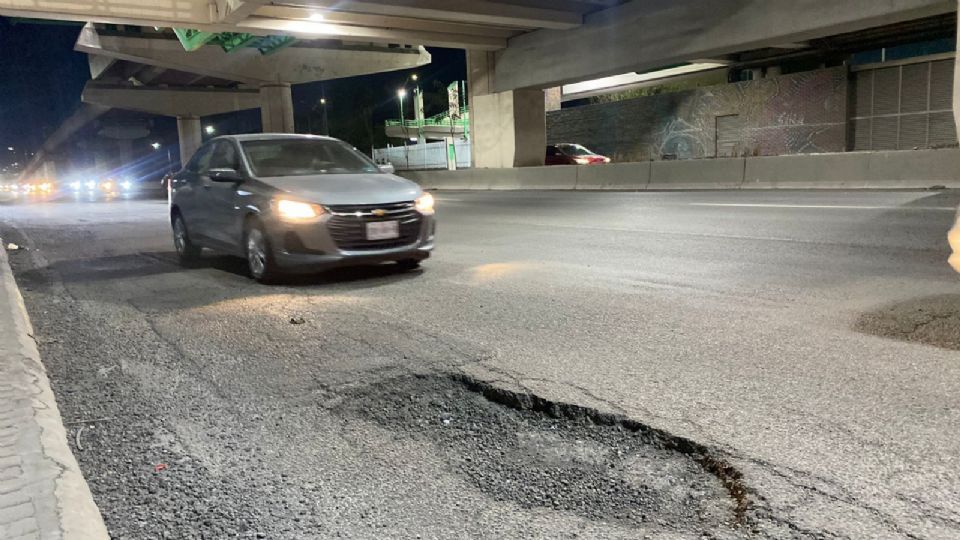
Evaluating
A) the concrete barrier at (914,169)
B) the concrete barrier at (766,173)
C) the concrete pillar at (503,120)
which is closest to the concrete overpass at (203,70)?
the concrete pillar at (503,120)

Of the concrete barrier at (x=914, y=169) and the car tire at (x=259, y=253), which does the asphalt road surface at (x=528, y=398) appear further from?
the concrete barrier at (x=914, y=169)

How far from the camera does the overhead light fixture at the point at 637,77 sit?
40.2 meters

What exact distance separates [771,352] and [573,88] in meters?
47.0

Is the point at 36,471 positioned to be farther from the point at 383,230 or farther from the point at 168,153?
the point at 168,153

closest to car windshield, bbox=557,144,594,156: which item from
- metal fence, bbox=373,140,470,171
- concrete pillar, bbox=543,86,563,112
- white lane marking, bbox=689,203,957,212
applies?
concrete pillar, bbox=543,86,563,112

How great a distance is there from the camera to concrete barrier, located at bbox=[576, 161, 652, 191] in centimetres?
2218

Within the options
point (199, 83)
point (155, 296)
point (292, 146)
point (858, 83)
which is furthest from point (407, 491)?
point (199, 83)

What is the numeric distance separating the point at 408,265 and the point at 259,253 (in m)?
1.78

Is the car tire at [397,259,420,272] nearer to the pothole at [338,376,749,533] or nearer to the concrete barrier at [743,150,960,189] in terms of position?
the pothole at [338,376,749,533]

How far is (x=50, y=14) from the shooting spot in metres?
19.7

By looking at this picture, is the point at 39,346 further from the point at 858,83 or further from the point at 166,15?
the point at 858,83

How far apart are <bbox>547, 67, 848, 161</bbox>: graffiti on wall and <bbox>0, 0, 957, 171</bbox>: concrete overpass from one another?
14.9ft

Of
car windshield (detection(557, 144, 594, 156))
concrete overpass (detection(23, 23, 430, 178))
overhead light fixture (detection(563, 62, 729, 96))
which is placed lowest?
car windshield (detection(557, 144, 594, 156))

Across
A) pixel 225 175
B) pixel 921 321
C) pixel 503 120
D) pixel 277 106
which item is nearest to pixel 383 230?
pixel 225 175
